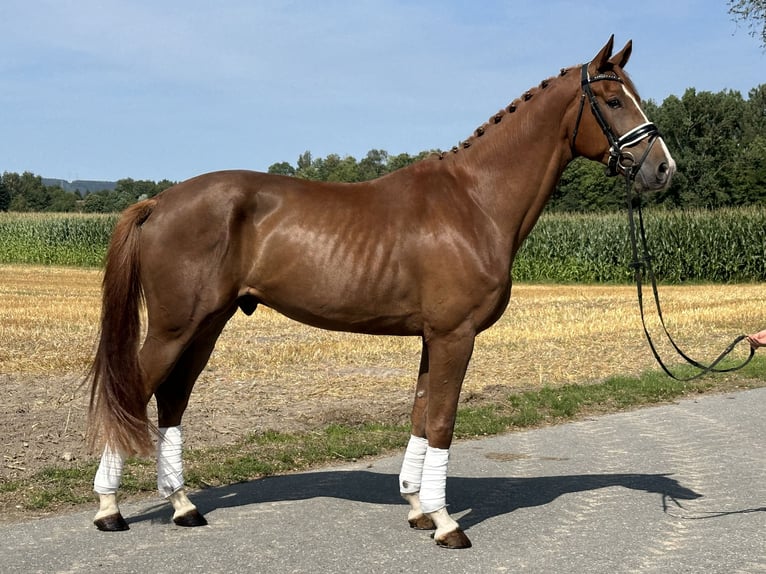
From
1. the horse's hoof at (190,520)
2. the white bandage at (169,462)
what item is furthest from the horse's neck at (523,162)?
the horse's hoof at (190,520)

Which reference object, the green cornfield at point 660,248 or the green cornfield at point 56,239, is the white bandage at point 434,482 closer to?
the green cornfield at point 660,248

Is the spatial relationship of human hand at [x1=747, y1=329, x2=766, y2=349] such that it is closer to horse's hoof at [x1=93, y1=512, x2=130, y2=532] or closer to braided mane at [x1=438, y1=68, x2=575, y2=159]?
braided mane at [x1=438, y1=68, x2=575, y2=159]

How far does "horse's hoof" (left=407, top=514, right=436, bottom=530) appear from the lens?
16.7 ft

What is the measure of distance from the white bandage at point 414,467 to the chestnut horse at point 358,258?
18mm

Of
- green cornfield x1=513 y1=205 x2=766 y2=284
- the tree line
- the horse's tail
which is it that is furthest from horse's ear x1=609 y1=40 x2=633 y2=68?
the tree line

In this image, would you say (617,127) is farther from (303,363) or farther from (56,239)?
(56,239)

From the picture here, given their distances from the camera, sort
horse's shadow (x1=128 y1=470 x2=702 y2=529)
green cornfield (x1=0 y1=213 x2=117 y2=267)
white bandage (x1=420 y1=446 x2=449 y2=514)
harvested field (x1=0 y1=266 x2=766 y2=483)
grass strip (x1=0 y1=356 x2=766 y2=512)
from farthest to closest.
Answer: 1. green cornfield (x1=0 y1=213 x2=117 y2=267)
2. harvested field (x1=0 y1=266 x2=766 y2=483)
3. grass strip (x1=0 y1=356 x2=766 y2=512)
4. horse's shadow (x1=128 y1=470 x2=702 y2=529)
5. white bandage (x1=420 y1=446 x2=449 y2=514)

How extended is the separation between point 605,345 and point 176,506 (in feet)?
31.8

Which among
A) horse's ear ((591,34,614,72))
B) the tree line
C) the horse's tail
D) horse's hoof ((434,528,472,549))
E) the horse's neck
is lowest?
horse's hoof ((434,528,472,549))

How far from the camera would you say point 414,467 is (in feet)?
17.3

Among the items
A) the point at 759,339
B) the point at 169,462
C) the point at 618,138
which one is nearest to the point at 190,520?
the point at 169,462

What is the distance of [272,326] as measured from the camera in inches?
635

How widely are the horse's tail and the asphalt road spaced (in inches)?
21.6

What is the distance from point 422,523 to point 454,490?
85 cm
